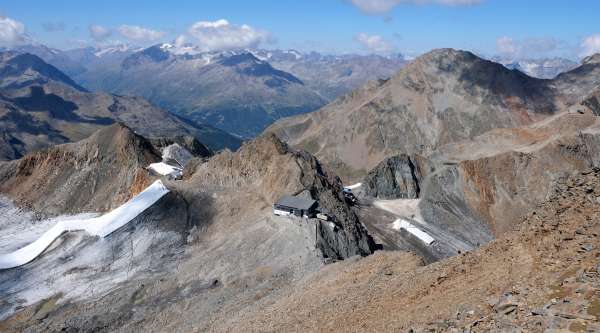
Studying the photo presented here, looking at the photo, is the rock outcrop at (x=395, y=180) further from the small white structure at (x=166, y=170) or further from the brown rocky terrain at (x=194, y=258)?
the small white structure at (x=166, y=170)

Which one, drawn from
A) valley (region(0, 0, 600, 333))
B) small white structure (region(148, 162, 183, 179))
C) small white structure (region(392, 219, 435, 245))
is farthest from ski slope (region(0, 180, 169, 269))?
small white structure (region(392, 219, 435, 245))

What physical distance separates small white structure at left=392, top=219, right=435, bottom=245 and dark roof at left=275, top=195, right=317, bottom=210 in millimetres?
23437

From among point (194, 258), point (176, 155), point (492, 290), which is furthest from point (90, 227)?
point (492, 290)

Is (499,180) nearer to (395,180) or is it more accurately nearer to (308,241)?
(395,180)

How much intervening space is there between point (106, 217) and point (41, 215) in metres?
28.0

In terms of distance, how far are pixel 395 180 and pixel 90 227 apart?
62.7 m

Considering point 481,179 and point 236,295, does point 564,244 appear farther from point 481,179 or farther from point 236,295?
point 481,179

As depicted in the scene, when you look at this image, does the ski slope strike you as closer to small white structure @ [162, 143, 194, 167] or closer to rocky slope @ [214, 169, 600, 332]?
rocky slope @ [214, 169, 600, 332]

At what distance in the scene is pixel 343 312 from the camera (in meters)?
34.1

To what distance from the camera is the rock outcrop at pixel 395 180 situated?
108625 millimetres

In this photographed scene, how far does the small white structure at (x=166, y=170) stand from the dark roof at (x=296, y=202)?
31.8 metres

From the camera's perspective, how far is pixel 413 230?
84.6 m

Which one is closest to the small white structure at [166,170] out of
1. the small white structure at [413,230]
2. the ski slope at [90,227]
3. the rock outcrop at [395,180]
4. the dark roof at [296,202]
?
the ski slope at [90,227]

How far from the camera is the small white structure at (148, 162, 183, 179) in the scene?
310 ft
